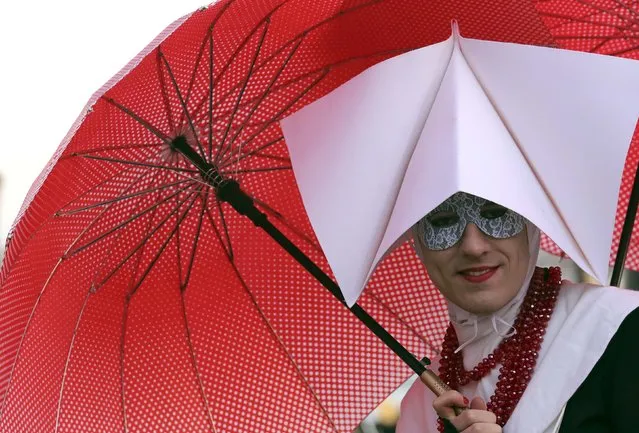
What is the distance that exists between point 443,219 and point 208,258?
870mm

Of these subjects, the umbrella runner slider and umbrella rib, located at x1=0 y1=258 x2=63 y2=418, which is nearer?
the umbrella runner slider

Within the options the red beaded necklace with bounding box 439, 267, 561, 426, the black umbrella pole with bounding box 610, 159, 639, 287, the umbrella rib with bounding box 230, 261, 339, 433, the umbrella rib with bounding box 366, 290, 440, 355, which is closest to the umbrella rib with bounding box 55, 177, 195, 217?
the umbrella rib with bounding box 230, 261, 339, 433

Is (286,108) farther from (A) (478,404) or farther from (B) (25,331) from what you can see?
(A) (478,404)

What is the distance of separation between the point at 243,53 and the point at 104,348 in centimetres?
86

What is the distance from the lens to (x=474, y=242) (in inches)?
91.2

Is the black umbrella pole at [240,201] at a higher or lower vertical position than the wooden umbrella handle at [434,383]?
higher

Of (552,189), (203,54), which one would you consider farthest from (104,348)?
(552,189)

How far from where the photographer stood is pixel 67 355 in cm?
296

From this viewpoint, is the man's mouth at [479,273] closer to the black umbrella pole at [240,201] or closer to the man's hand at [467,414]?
the man's hand at [467,414]

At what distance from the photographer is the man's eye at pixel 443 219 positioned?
2346 millimetres

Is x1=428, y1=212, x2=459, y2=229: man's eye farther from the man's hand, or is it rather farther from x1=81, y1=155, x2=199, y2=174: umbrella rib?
x1=81, y1=155, x2=199, y2=174: umbrella rib

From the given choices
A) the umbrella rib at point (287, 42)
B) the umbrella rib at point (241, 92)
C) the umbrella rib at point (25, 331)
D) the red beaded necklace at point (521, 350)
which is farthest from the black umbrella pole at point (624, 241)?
the umbrella rib at point (25, 331)

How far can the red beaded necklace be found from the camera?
233 cm

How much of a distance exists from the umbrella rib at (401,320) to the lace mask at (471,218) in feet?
2.50
